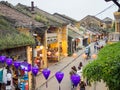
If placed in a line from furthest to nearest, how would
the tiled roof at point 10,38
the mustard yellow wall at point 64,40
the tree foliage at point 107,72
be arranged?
the mustard yellow wall at point 64,40
the tiled roof at point 10,38
the tree foliage at point 107,72

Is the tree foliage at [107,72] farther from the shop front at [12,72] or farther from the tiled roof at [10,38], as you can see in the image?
the tiled roof at [10,38]

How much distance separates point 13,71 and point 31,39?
11.8 ft

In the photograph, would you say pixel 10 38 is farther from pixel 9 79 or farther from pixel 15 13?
pixel 15 13

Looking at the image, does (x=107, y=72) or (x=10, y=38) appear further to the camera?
(x=10, y=38)

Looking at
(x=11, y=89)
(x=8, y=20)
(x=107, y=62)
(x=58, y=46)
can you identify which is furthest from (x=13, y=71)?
(x=58, y=46)

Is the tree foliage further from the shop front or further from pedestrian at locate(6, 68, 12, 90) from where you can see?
pedestrian at locate(6, 68, 12, 90)

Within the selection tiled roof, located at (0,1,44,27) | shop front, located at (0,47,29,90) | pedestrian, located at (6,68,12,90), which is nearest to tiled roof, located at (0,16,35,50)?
shop front, located at (0,47,29,90)

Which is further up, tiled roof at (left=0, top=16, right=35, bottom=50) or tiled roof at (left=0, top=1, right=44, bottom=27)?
tiled roof at (left=0, top=1, right=44, bottom=27)

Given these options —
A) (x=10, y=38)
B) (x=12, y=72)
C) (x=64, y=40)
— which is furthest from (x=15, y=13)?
(x=64, y=40)

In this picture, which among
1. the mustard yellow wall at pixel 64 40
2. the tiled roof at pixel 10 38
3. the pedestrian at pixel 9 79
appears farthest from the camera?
the mustard yellow wall at pixel 64 40

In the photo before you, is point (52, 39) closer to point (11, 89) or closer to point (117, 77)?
point (11, 89)

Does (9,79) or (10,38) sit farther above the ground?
(10,38)

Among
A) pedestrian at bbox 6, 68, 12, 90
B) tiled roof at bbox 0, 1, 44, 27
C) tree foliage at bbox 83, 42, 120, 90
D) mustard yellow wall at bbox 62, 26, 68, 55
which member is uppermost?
tiled roof at bbox 0, 1, 44, 27

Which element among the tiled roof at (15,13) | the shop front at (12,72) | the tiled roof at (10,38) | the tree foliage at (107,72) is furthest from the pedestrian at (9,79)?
the tiled roof at (15,13)
